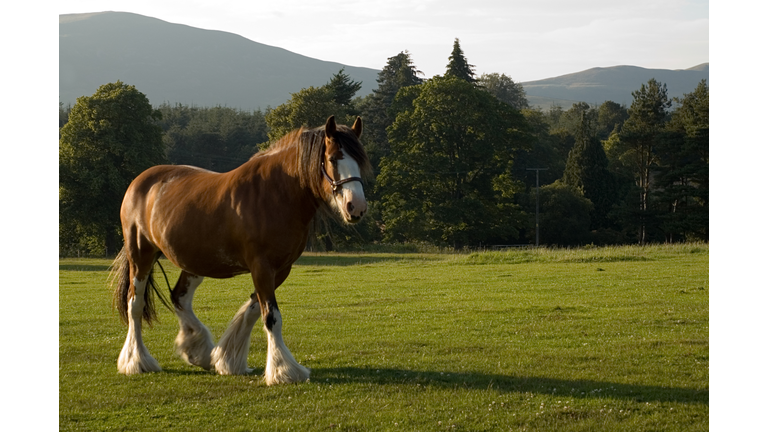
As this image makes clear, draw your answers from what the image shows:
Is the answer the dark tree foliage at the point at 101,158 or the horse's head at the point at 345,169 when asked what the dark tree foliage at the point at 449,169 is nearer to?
the dark tree foliage at the point at 101,158

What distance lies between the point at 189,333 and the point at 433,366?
318cm

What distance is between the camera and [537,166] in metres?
65.6

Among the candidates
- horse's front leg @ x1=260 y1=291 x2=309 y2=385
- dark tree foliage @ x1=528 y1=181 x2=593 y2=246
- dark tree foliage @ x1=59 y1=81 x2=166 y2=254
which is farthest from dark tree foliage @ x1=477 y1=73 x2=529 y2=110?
horse's front leg @ x1=260 y1=291 x2=309 y2=385

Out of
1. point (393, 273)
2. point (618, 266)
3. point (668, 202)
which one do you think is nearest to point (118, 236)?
point (393, 273)

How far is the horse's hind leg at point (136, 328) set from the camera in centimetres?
808

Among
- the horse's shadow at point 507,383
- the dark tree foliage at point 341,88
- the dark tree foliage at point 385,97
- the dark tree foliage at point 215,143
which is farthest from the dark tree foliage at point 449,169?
the horse's shadow at point 507,383

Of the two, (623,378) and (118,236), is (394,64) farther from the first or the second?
(623,378)

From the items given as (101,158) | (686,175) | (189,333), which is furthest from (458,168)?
(189,333)

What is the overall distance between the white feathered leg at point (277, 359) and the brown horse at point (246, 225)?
0.04 feet

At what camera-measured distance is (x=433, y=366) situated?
27.0 feet

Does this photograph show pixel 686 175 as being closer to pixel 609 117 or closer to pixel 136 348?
pixel 609 117

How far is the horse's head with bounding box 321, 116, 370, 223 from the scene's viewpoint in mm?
6609

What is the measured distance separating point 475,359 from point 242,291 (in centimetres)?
1111

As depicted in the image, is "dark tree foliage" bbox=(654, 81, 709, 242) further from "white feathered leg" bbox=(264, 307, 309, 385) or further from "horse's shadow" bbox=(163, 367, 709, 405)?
"white feathered leg" bbox=(264, 307, 309, 385)
